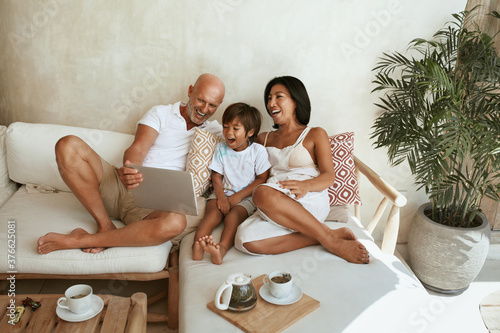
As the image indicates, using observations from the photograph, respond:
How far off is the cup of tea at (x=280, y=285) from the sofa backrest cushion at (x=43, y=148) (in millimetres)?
1255

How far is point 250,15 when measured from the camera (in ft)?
7.88

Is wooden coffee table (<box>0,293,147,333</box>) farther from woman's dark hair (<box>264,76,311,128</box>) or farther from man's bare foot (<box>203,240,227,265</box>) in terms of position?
woman's dark hair (<box>264,76,311,128</box>)

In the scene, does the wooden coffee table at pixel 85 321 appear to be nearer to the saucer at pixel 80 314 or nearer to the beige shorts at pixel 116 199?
the saucer at pixel 80 314

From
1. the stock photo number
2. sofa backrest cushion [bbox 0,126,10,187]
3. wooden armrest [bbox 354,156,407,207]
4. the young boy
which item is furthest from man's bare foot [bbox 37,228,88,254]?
wooden armrest [bbox 354,156,407,207]

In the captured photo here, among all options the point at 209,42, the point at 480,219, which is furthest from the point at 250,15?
the point at 480,219

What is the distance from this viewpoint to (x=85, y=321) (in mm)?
1352

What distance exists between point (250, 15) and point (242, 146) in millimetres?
831

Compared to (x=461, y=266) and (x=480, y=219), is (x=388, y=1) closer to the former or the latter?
(x=480, y=219)

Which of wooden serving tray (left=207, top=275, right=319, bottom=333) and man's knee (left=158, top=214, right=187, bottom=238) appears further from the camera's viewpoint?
man's knee (left=158, top=214, right=187, bottom=238)

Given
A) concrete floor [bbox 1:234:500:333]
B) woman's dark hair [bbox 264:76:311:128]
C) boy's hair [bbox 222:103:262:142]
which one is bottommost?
concrete floor [bbox 1:234:500:333]

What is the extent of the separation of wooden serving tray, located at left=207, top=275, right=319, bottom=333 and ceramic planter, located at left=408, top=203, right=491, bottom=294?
1.23 meters

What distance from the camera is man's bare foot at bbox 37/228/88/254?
5.81ft

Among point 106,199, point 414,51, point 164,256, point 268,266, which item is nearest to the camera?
point 268,266

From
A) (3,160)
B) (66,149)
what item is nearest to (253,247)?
(66,149)
